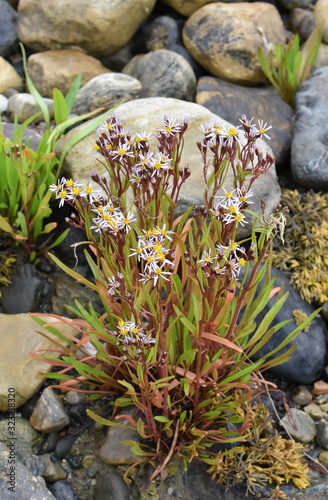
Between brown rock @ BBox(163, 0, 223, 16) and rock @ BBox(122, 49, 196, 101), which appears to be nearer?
rock @ BBox(122, 49, 196, 101)

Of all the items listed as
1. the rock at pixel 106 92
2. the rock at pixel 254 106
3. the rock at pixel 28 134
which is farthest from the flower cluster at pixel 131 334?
the rock at pixel 106 92

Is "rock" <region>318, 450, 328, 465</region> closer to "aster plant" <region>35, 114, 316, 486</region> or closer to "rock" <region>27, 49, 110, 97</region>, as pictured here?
"aster plant" <region>35, 114, 316, 486</region>

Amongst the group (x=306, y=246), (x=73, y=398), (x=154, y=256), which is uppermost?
(x=154, y=256)

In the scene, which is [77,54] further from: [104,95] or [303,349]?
[303,349]

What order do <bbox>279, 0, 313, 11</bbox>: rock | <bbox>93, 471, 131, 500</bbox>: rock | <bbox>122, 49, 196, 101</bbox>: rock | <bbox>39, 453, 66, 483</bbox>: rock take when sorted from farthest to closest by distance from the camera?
1. <bbox>279, 0, 313, 11</bbox>: rock
2. <bbox>122, 49, 196, 101</bbox>: rock
3. <bbox>39, 453, 66, 483</bbox>: rock
4. <bbox>93, 471, 131, 500</bbox>: rock

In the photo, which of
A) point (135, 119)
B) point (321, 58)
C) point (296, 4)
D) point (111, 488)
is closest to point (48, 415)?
point (111, 488)

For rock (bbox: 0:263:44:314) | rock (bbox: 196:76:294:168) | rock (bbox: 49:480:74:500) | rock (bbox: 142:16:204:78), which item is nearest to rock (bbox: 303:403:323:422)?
rock (bbox: 49:480:74:500)

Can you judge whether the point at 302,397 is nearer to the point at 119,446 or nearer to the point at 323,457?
the point at 323,457
